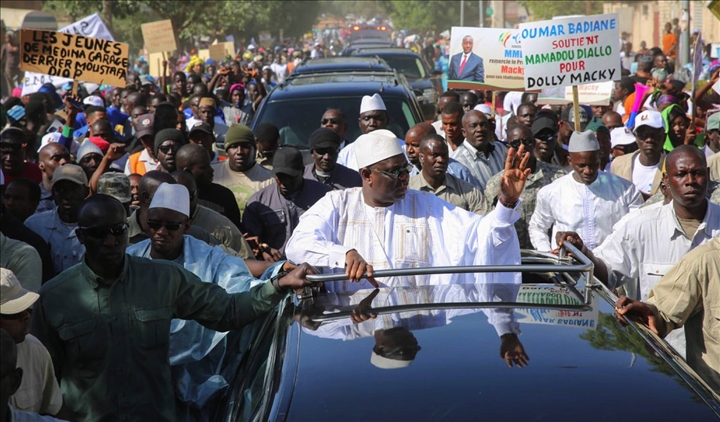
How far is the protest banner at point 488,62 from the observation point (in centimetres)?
1239

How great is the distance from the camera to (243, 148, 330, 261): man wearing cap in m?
7.18

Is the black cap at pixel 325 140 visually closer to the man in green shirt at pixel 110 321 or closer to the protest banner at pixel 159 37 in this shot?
the man in green shirt at pixel 110 321

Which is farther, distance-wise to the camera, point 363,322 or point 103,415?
point 103,415

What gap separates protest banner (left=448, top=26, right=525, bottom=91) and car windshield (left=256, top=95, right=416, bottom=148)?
2.21 metres

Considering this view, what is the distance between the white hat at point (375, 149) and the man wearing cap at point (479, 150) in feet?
11.8

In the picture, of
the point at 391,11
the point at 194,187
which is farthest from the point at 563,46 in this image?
the point at 391,11

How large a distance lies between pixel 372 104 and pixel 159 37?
10.6 metres

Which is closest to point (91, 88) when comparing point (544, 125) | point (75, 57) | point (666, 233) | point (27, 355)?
point (75, 57)

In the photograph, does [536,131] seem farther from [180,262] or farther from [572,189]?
[180,262]

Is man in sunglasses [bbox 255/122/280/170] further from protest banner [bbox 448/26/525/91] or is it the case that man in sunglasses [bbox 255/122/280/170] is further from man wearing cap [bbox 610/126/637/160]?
protest banner [bbox 448/26/525/91]

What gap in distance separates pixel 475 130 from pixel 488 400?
19.4ft

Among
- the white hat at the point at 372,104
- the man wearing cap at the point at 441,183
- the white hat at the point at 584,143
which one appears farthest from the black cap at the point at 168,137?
the white hat at the point at 584,143

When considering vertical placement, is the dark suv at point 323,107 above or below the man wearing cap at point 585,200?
above

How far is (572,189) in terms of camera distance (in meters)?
7.04
